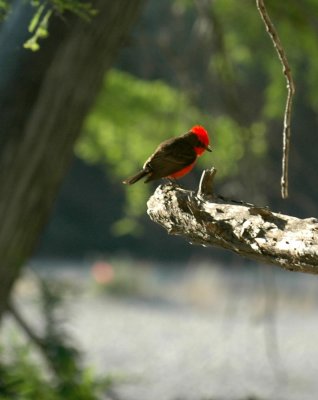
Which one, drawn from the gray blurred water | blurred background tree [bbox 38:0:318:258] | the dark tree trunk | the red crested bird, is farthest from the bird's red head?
the gray blurred water

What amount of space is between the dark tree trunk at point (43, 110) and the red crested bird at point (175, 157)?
115 centimetres

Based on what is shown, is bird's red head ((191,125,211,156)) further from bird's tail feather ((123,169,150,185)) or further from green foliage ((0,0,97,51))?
green foliage ((0,0,97,51))

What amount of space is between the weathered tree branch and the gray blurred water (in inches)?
134

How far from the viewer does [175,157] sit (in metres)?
2.24

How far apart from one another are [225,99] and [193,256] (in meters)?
17.3

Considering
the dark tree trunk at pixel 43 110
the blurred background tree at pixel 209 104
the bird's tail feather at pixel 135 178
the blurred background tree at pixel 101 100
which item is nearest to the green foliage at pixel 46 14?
the blurred background tree at pixel 101 100

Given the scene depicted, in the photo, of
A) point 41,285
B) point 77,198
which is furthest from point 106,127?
point 77,198

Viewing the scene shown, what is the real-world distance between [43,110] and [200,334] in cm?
1140

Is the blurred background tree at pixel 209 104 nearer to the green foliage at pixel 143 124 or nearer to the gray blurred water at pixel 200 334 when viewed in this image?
the green foliage at pixel 143 124

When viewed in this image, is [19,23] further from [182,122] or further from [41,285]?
[182,122]

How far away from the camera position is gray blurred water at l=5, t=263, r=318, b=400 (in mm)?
10484

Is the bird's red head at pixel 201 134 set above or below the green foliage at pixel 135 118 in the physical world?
above

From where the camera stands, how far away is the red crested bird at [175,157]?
2.20 m

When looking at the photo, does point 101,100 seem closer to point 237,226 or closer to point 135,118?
point 135,118
